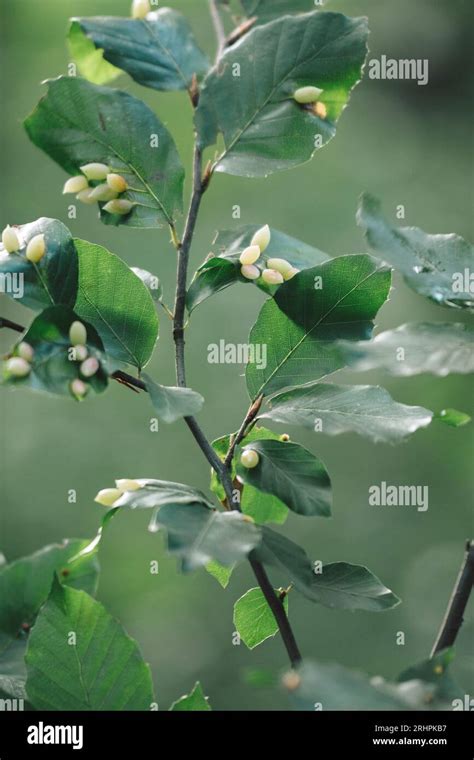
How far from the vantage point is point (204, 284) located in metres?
0.53

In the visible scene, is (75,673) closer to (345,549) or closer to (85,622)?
(85,622)

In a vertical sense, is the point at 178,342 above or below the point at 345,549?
above

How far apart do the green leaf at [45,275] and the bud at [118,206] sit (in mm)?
74

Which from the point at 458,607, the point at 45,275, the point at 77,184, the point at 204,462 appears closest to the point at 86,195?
the point at 77,184

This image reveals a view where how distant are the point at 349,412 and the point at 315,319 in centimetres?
6

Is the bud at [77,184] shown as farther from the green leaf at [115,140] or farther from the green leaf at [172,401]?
the green leaf at [172,401]

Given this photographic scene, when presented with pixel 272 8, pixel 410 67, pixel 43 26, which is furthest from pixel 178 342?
pixel 410 67

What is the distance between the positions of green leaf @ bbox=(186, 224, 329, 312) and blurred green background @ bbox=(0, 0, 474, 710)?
1662mm

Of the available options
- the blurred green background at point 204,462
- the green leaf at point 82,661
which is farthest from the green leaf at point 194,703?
the blurred green background at point 204,462

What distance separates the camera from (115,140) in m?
0.55

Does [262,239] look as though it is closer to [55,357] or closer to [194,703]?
[55,357]

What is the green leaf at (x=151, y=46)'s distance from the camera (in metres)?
0.58

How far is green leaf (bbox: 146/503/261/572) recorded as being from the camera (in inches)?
15.5
